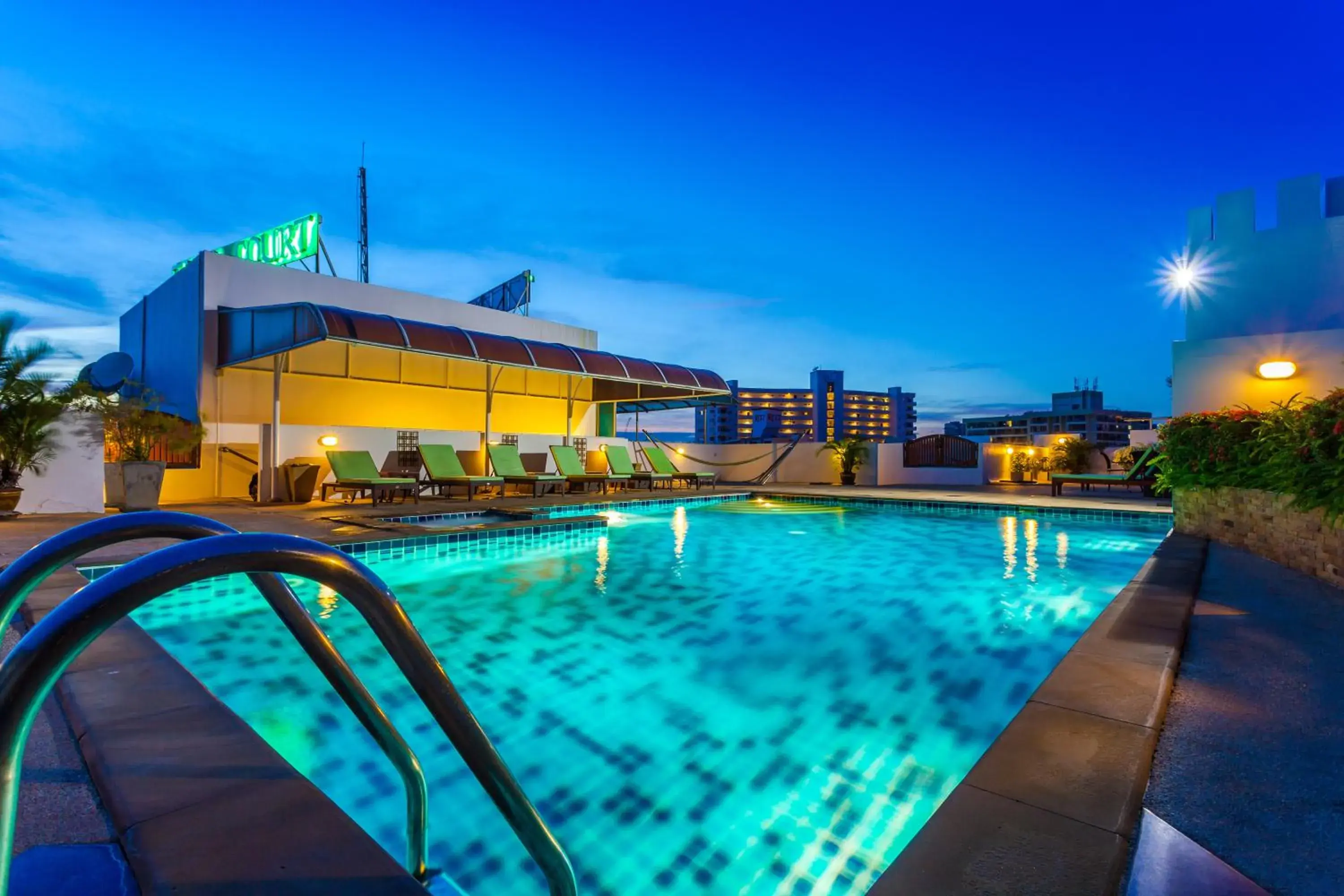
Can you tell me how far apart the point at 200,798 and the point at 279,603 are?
1.87 feet

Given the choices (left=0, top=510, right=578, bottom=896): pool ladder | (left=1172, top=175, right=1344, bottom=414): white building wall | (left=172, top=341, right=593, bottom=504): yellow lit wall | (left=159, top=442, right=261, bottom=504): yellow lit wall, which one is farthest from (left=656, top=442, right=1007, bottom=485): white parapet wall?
(left=0, top=510, right=578, bottom=896): pool ladder

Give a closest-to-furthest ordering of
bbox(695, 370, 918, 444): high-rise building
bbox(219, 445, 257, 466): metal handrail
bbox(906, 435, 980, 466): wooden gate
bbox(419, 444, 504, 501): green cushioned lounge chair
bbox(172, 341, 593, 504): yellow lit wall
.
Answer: bbox(419, 444, 504, 501): green cushioned lounge chair < bbox(219, 445, 257, 466): metal handrail < bbox(172, 341, 593, 504): yellow lit wall < bbox(906, 435, 980, 466): wooden gate < bbox(695, 370, 918, 444): high-rise building

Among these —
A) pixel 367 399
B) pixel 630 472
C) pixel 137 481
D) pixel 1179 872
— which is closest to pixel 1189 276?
pixel 630 472

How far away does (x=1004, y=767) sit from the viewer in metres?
1.87

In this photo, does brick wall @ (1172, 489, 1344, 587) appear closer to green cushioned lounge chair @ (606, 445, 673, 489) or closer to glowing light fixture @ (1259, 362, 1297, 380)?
glowing light fixture @ (1259, 362, 1297, 380)

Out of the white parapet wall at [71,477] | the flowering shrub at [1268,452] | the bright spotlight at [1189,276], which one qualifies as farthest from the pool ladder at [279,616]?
the bright spotlight at [1189,276]

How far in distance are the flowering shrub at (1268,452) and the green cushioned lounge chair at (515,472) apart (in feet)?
29.9

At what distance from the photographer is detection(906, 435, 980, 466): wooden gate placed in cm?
1845

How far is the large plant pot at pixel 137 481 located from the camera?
846 cm

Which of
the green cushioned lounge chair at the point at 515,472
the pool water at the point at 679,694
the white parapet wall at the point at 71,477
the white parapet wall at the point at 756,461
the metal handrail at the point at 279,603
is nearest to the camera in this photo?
the metal handrail at the point at 279,603

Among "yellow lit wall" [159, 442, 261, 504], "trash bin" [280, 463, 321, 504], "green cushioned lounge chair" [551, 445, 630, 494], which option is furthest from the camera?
"green cushioned lounge chair" [551, 445, 630, 494]

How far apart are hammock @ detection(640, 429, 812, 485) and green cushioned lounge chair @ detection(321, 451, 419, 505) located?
8.31 meters

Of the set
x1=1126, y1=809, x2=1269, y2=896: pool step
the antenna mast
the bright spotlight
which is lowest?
x1=1126, y1=809, x2=1269, y2=896: pool step

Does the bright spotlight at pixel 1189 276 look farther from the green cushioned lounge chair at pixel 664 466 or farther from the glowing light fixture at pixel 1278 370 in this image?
the green cushioned lounge chair at pixel 664 466
